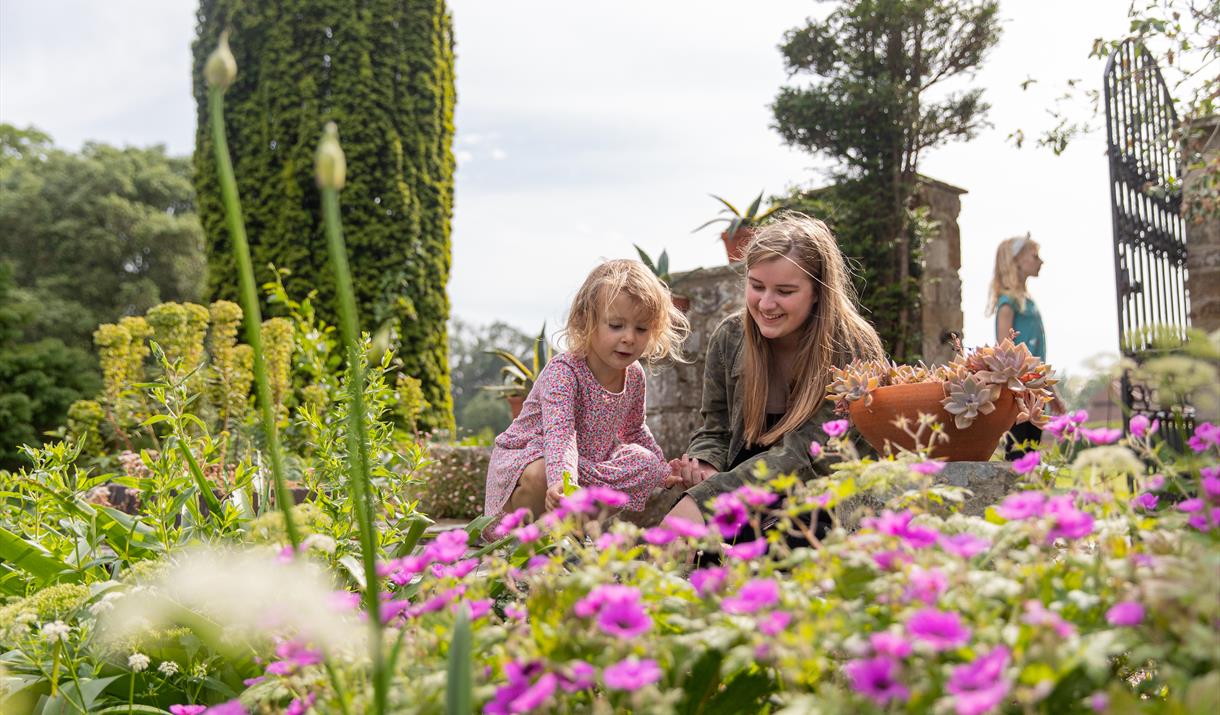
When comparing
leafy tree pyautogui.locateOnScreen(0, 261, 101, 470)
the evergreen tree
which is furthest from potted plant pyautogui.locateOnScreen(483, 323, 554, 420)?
leafy tree pyautogui.locateOnScreen(0, 261, 101, 470)

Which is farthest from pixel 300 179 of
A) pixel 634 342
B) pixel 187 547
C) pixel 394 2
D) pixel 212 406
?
pixel 187 547

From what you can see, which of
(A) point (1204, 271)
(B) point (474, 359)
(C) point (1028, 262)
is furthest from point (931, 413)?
(B) point (474, 359)

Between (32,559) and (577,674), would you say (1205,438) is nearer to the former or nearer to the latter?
(577,674)

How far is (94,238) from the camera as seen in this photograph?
65.5ft

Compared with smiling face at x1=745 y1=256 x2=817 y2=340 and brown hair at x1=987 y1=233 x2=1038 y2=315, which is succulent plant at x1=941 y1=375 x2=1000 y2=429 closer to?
smiling face at x1=745 y1=256 x2=817 y2=340

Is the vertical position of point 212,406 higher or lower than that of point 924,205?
lower

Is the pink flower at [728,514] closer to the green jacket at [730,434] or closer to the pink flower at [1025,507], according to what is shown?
the pink flower at [1025,507]

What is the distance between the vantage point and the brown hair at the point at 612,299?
279 centimetres

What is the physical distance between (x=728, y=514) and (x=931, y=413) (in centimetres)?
111

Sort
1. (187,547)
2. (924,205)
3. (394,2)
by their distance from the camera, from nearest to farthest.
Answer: (187,547)
(924,205)
(394,2)

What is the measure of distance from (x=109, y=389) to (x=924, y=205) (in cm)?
605

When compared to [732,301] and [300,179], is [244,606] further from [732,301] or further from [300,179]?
[300,179]

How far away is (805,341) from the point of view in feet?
9.03

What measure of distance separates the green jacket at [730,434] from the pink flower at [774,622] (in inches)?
59.3
